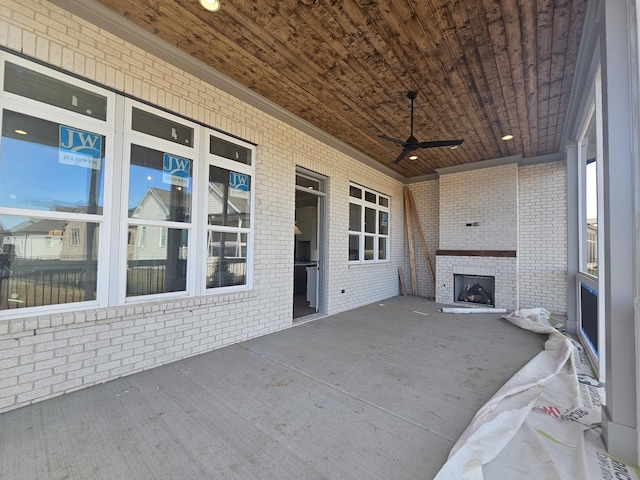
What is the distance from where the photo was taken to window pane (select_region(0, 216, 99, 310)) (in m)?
2.20

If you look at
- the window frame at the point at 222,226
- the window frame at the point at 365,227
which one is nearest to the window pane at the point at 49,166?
the window frame at the point at 222,226

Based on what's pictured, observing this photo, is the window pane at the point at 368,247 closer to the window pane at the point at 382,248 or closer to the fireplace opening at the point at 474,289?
the window pane at the point at 382,248

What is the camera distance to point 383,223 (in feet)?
24.1

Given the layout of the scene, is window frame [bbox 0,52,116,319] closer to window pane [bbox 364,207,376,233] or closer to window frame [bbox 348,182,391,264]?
window frame [bbox 348,182,391,264]

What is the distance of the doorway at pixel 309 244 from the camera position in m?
5.38

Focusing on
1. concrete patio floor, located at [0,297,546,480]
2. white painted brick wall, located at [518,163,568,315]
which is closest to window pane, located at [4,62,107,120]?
concrete patio floor, located at [0,297,546,480]

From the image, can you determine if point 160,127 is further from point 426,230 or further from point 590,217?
point 426,230

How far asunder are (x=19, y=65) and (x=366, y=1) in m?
2.95

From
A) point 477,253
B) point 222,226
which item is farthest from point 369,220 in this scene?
point 222,226

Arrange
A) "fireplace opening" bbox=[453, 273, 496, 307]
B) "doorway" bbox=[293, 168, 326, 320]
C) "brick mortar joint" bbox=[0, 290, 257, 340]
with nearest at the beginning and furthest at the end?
"brick mortar joint" bbox=[0, 290, 257, 340] → "doorway" bbox=[293, 168, 326, 320] → "fireplace opening" bbox=[453, 273, 496, 307]

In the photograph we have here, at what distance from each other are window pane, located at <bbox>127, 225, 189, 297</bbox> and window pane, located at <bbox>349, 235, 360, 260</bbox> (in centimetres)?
371

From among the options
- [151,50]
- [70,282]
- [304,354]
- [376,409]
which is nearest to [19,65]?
[151,50]

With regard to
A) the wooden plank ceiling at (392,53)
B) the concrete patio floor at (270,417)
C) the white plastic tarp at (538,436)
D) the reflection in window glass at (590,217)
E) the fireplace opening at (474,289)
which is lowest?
the concrete patio floor at (270,417)

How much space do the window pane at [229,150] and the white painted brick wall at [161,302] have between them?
0.59 ft
